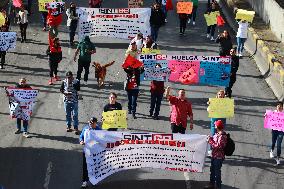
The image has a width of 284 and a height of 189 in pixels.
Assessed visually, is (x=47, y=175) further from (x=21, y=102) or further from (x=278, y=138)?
(x=278, y=138)

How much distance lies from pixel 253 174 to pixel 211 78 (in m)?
4.83

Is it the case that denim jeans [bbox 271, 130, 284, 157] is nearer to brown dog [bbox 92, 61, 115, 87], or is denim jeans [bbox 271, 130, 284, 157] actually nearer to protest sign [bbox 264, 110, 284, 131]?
protest sign [bbox 264, 110, 284, 131]

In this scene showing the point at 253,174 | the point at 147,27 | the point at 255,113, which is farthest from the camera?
the point at 147,27

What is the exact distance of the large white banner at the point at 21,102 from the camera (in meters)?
16.4

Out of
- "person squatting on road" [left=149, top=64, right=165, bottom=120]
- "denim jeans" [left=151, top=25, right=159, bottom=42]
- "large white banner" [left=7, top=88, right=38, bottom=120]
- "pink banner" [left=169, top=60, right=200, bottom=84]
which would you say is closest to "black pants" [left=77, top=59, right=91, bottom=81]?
"pink banner" [left=169, top=60, right=200, bottom=84]

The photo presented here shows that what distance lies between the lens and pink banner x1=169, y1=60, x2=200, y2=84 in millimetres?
19031

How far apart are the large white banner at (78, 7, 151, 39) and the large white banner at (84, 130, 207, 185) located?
9.90 m

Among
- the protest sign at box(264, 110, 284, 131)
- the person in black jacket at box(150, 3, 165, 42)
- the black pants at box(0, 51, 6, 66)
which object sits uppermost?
the person in black jacket at box(150, 3, 165, 42)

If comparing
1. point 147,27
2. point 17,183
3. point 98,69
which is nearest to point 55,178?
point 17,183

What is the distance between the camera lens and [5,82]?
2050 centimetres

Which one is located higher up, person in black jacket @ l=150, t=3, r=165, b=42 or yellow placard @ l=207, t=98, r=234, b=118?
person in black jacket @ l=150, t=3, r=165, b=42

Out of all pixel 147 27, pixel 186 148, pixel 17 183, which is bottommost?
pixel 17 183

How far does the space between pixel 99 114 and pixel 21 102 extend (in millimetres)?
2718

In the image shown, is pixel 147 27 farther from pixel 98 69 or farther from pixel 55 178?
pixel 55 178
